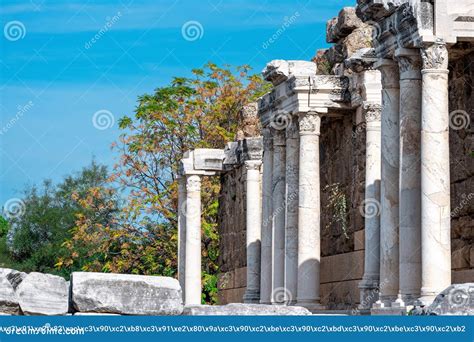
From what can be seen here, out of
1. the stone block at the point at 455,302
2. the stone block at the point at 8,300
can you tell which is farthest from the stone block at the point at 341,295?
the stone block at the point at 455,302

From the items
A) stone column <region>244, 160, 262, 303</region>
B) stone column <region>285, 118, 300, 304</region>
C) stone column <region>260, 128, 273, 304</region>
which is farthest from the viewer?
stone column <region>244, 160, 262, 303</region>

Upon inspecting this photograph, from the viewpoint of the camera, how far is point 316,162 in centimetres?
3312

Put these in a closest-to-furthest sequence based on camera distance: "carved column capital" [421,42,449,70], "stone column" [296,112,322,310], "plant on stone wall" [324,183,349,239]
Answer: "carved column capital" [421,42,449,70], "stone column" [296,112,322,310], "plant on stone wall" [324,183,349,239]

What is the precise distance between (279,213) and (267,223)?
156 cm

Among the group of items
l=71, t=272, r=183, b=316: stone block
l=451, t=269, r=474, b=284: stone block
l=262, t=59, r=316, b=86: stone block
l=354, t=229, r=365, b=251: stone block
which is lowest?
l=71, t=272, r=183, b=316: stone block

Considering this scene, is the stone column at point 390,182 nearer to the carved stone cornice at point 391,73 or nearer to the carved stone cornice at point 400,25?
the carved stone cornice at point 391,73

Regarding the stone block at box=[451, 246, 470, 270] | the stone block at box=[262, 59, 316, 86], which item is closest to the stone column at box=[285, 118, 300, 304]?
the stone block at box=[262, 59, 316, 86]

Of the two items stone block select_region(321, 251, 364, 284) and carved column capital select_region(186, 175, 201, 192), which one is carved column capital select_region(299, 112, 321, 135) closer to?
stone block select_region(321, 251, 364, 284)

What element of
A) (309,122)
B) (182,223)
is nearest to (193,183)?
(182,223)

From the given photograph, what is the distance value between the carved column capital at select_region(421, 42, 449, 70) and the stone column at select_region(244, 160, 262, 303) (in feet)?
50.1

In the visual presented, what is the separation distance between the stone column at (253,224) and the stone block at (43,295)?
19118mm

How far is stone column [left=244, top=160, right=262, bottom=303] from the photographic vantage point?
127ft

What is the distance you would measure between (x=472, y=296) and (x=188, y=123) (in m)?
35.0

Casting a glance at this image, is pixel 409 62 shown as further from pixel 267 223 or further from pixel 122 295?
pixel 267 223
